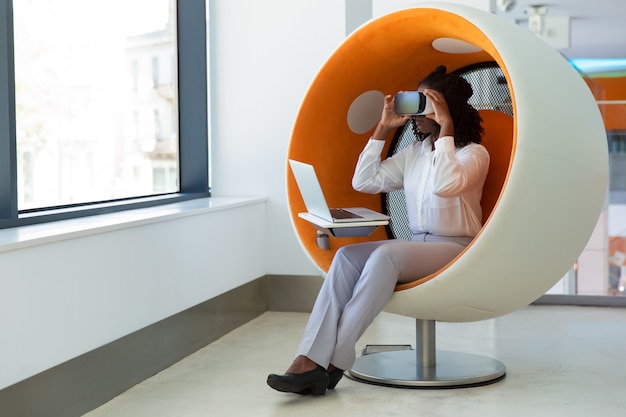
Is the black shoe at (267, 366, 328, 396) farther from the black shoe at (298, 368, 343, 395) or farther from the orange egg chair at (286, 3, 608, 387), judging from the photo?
the orange egg chair at (286, 3, 608, 387)

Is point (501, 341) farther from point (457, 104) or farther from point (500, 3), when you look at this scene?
point (500, 3)

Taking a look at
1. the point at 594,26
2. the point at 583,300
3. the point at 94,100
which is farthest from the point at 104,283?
the point at 594,26

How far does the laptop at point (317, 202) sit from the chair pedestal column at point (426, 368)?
0.44 m

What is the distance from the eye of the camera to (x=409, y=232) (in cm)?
365

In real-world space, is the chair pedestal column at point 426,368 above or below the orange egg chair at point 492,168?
below

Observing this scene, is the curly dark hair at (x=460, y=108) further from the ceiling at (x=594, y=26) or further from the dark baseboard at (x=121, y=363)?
the ceiling at (x=594, y=26)

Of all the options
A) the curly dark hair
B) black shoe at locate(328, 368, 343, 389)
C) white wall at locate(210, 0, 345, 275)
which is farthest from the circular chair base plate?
white wall at locate(210, 0, 345, 275)

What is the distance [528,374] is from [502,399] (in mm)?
363

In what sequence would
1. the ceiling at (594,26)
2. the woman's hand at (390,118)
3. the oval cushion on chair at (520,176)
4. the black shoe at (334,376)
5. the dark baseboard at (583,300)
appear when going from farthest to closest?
the dark baseboard at (583,300) → the ceiling at (594,26) → the woman's hand at (390,118) → the black shoe at (334,376) → the oval cushion on chair at (520,176)

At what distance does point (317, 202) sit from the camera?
310 centimetres

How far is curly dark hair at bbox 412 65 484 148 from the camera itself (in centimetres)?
318

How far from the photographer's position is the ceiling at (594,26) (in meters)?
4.44

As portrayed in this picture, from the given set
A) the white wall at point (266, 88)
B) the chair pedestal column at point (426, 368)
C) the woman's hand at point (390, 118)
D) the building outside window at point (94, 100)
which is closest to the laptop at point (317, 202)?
the woman's hand at point (390, 118)

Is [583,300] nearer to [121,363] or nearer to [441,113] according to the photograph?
[441,113]
